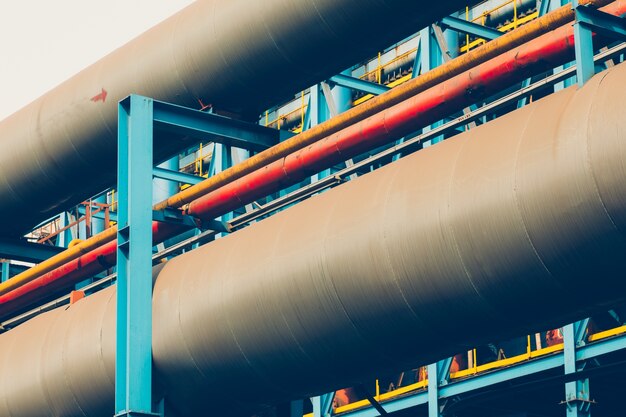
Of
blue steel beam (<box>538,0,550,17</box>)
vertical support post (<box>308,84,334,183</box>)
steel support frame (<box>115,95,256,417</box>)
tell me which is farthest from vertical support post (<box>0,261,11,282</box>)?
blue steel beam (<box>538,0,550,17</box>)

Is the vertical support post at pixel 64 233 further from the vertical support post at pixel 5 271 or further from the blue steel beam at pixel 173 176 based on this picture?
the blue steel beam at pixel 173 176

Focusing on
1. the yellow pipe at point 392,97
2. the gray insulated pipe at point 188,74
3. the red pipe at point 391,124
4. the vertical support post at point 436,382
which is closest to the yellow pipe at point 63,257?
the red pipe at point 391,124

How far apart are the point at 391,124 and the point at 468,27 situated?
21.1ft

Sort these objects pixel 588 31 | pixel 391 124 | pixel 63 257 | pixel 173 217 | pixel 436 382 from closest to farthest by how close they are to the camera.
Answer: pixel 588 31
pixel 391 124
pixel 173 217
pixel 63 257
pixel 436 382

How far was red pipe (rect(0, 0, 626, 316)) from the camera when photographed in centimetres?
1297

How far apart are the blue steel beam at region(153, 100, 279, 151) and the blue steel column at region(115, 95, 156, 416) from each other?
41 cm

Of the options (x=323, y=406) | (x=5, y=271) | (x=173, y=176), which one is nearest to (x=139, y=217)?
(x=173, y=176)

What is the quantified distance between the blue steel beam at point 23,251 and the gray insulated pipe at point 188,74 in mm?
686

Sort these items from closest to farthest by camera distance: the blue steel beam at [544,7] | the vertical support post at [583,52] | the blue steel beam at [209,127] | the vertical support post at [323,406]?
1. the vertical support post at [583,52]
2. the blue steel beam at [209,127]
3. the blue steel beam at [544,7]
4. the vertical support post at [323,406]

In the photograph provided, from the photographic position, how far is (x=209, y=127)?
55.6ft

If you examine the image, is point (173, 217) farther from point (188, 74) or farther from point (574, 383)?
point (574, 383)

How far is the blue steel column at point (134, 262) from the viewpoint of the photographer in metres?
15.0

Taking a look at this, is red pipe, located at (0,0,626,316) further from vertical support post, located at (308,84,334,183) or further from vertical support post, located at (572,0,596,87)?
vertical support post, located at (308,84,334,183)

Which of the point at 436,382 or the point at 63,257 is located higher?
the point at 63,257
